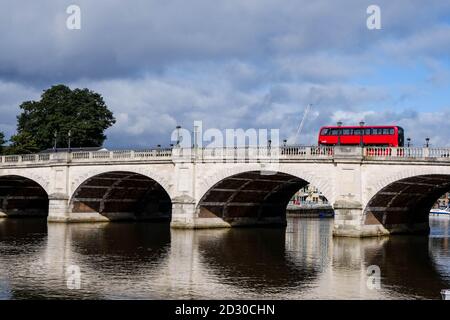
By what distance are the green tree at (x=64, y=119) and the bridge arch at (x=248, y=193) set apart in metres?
39.1

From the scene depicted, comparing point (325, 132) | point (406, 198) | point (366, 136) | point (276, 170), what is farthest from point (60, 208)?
point (406, 198)

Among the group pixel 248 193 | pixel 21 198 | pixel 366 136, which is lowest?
pixel 21 198

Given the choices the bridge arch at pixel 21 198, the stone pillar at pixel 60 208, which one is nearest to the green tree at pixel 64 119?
the bridge arch at pixel 21 198

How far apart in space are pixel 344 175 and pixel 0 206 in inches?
1961

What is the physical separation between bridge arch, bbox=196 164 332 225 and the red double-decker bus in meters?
4.84

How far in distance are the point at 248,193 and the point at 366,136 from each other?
45.1 feet

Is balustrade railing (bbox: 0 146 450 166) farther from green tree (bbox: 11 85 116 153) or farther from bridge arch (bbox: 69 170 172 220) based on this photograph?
green tree (bbox: 11 85 116 153)

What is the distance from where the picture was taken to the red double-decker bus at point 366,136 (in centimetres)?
5628

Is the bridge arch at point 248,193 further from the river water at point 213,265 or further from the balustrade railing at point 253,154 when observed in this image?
the river water at point 213,265

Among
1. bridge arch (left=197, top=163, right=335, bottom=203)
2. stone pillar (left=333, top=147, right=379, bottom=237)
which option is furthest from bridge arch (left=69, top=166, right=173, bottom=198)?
stone pillar (left=333, top=147, right=379, bottom=237)

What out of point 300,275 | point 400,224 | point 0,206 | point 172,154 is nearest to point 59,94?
point 0,206

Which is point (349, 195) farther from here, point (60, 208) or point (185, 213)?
point (60, 208)

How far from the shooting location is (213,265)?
Answer: 3806 centimetres

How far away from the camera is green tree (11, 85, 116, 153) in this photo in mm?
98312
